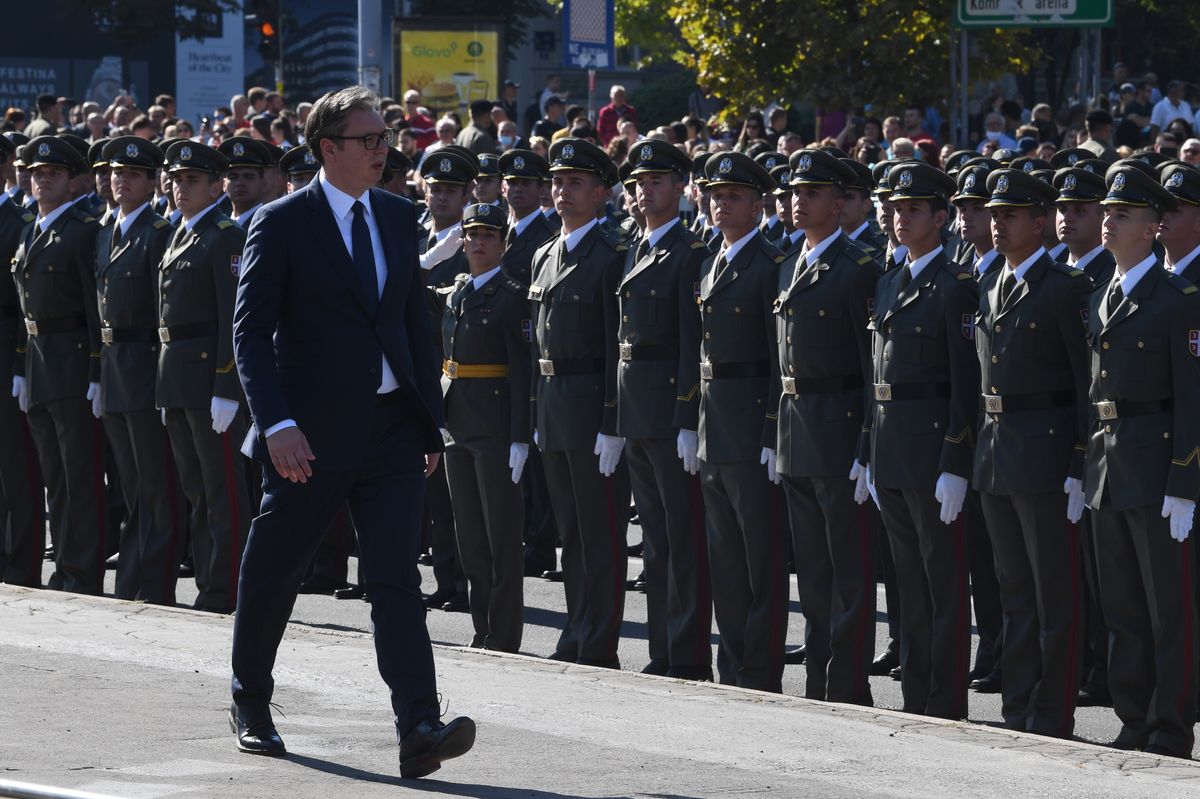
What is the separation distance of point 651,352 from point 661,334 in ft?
0.26

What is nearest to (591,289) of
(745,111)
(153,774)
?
(153,774)

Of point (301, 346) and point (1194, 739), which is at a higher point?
point (301, 346)

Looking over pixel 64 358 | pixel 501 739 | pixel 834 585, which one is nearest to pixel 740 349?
pixel 834 585

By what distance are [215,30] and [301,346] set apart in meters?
45.5

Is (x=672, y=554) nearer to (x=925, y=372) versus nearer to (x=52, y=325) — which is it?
(x=925, y=372)

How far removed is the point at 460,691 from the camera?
22.8 feet

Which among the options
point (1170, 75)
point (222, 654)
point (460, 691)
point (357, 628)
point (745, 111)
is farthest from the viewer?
point (1170, 75)

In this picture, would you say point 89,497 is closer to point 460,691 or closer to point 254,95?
point 460,691

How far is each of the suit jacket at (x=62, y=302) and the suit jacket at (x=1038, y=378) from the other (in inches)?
169

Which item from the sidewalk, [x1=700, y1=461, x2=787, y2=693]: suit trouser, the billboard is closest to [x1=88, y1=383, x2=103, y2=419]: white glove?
the sidewalk

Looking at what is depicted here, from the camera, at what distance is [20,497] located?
33.9 feet

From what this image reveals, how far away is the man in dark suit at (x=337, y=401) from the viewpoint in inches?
228

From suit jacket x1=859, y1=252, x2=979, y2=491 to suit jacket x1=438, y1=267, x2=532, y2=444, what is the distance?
1.84 meters

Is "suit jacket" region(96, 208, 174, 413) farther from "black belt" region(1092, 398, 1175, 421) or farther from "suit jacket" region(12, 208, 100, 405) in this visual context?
"black belt" region(1092, 398, 1175, 421)
